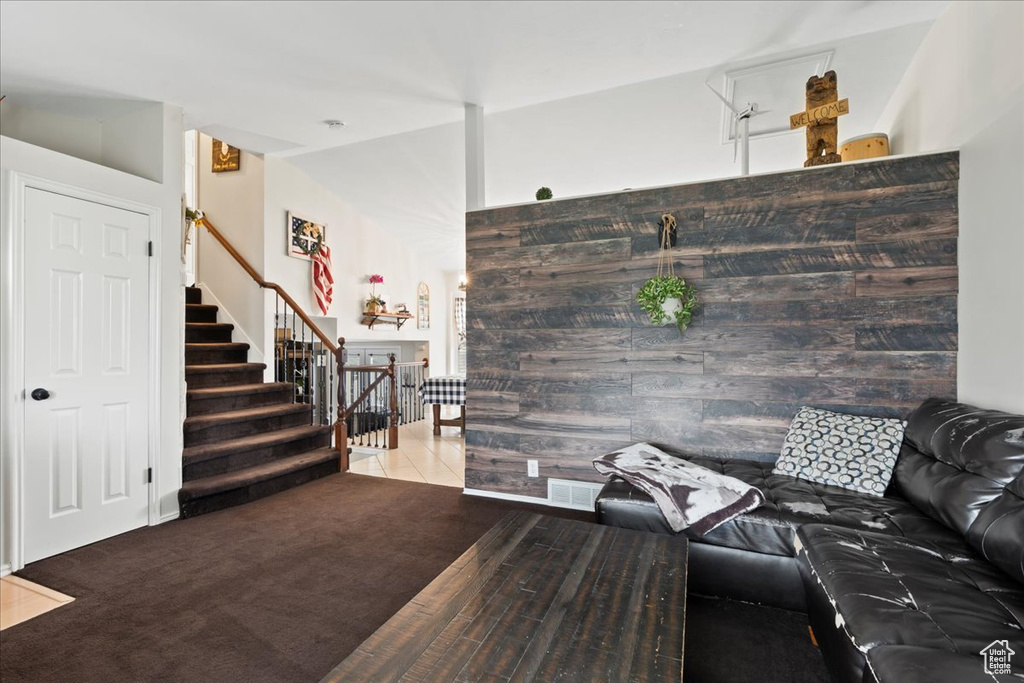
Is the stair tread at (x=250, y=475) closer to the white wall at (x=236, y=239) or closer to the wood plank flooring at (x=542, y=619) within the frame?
the white wall at (x=236, y=239)

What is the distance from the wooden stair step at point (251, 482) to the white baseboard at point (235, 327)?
1.32m

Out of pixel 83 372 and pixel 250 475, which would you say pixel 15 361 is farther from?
pixel 250 475

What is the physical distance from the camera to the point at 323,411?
5.55m

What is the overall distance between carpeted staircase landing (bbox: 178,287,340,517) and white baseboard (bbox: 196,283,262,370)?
0.05 meters

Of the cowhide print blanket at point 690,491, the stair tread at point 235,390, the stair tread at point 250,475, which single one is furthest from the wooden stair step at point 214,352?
the cowhide print blanket at point 690,491

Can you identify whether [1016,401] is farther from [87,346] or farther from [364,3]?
[87,346]

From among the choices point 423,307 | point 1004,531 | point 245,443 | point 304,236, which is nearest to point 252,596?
point 245,443

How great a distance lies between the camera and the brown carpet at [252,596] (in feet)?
5.58

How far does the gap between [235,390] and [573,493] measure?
3075 millimetres

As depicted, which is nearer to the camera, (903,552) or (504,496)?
(903,552)

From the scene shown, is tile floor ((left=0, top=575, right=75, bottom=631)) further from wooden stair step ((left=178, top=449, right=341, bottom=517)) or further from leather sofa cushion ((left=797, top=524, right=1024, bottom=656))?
leather sofa cushion ((left=797, top=524, right=1024, bottom=656))

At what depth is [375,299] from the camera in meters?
6.30

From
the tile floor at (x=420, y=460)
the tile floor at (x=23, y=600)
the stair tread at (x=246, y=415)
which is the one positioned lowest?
the tile floor at (x=420, y=460)

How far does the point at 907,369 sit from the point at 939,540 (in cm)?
120
